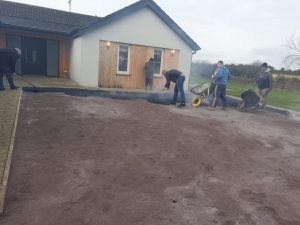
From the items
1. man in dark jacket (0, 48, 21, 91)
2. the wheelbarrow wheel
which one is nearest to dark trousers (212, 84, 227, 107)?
the wheelbarrow wheel

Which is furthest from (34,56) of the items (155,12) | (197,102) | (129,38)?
(197,102)

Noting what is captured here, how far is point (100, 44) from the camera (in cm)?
1495

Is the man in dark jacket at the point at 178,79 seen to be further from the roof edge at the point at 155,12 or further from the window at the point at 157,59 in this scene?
the window at the point at 157,59

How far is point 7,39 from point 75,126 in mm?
11357

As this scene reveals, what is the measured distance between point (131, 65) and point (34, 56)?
592 centimetres

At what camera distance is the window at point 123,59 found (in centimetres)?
1580

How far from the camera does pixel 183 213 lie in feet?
11.9

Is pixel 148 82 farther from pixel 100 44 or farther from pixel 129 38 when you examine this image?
pixel 100 44

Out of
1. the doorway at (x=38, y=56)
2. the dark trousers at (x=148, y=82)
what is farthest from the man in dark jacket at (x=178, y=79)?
the doorway at (x=38, y=56)

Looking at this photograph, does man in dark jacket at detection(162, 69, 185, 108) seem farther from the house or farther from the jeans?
the house

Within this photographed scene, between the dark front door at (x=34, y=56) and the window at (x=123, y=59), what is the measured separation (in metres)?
4.75

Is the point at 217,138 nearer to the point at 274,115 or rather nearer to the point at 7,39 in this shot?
the point at 274,115

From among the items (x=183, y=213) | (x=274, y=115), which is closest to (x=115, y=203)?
(x=183, y=213)

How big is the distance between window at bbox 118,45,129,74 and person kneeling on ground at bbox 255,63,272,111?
742cm
